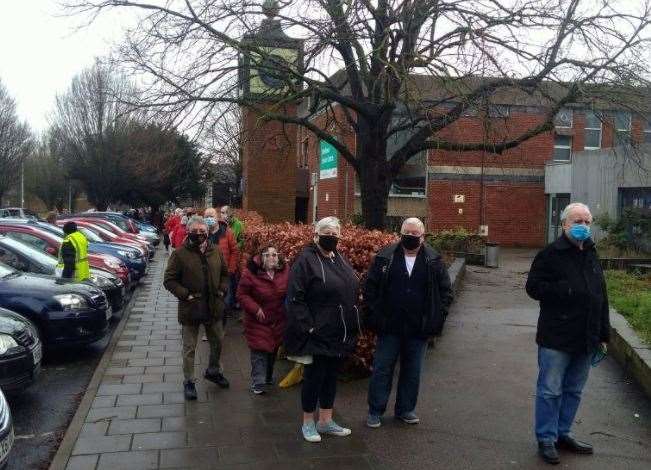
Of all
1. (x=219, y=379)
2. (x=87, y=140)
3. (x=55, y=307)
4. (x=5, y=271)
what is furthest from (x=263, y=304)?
(x=87, y=140)

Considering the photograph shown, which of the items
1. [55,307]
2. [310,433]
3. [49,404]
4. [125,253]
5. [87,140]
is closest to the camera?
[310,433]

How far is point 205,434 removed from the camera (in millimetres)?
5141

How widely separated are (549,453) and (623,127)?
1002 cm

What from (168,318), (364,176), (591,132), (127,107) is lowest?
(168,318)

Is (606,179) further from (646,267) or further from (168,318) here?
(168,318)

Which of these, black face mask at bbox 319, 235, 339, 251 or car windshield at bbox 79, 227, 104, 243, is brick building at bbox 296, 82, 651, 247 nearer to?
car windshield at bbox 79, 227, 104, 243

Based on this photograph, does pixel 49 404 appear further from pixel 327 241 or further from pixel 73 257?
pixel 73 257

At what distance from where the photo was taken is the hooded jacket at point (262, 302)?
613 cm

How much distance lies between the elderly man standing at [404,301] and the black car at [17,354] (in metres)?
3.05

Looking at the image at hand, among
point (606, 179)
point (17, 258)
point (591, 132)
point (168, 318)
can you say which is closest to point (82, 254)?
point (17, 258)

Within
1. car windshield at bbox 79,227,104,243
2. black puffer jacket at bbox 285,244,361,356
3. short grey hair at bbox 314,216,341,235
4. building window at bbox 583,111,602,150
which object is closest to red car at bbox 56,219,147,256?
car windshield at bbox 79,227,104,243

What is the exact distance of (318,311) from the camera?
4902 millimetres

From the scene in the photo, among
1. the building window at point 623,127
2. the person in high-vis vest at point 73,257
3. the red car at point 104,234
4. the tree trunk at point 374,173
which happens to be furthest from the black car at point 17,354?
the red car at point 104,234

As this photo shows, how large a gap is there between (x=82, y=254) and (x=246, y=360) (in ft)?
12.6
